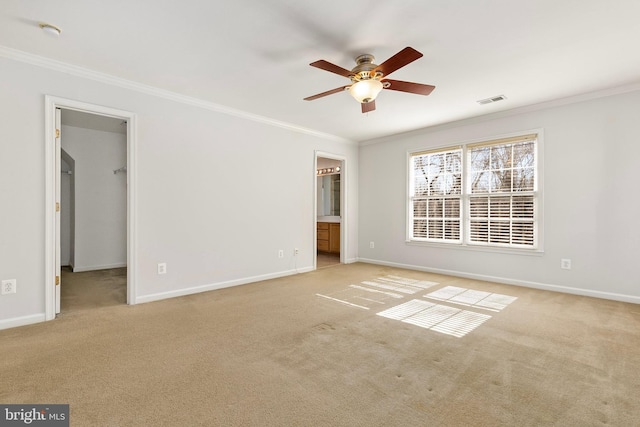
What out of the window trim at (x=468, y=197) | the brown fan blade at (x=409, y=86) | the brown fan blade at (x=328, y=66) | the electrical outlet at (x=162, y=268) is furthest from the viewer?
the window trim at (x=468, y=197)

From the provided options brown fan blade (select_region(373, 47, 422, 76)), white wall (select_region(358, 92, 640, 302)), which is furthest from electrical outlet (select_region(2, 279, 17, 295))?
white wall (select_region(358, 92, 640, 302))

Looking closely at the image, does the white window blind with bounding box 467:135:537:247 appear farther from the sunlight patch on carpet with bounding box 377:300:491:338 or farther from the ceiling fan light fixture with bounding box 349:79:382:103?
the ceiling fan light fixture with bounding box 349:79:382:103

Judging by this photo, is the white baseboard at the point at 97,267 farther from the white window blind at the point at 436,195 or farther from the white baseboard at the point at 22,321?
the white window blind at the point at 436,195

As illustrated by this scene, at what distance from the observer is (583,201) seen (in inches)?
156

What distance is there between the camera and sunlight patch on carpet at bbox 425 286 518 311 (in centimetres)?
357

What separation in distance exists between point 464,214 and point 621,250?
6.23 feet

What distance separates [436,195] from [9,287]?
5.69 metres

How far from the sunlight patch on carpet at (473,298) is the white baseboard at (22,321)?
422 cm

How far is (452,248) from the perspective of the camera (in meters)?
5.18

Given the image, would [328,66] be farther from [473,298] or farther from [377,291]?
[473,298]

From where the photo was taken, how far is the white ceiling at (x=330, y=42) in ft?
7.36

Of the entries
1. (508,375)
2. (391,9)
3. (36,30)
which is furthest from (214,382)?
(36,30)

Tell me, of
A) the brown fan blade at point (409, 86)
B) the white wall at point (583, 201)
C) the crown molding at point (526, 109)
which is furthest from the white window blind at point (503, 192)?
the brown fan blade at point (409, 86)

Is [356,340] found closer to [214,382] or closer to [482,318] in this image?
[214,382]
